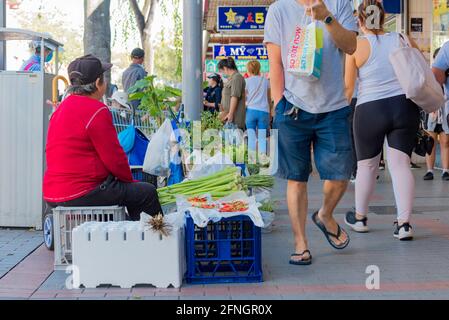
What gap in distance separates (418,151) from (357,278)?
4043 mm

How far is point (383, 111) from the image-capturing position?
6473mm

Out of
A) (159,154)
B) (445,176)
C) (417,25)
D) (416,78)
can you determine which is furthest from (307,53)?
(417,25)

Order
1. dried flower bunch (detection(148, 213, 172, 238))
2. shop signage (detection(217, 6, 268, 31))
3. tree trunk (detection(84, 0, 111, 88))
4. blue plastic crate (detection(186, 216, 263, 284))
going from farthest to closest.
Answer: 1. shop signage (detection(217, 6, 268, 31))
2. tree trunk (detection(84, 0, 111, 88))
3. blue plastic crate (detection(186, 216, 263, 284))
4. dried flower bunch (detection(148, 213, 172, 238))

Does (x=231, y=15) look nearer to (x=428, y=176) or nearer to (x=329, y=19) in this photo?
(x=428, y=176)

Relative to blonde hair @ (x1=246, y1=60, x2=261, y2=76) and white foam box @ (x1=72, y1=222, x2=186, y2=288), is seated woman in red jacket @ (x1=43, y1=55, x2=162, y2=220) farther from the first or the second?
blonde hair @ (x1=246, y1=60, x2=261, y2=76)

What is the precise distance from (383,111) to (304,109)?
1285 millimetres

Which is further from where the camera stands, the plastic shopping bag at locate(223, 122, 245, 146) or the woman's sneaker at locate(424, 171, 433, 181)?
the woman's sneaker at locate(424, 171, 433, 181)

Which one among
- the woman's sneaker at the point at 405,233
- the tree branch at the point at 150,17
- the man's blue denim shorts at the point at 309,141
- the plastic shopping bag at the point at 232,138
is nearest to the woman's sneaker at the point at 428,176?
the plastic shopping bag at the point at 232,138

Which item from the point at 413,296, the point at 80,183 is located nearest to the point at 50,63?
the point at 80,183

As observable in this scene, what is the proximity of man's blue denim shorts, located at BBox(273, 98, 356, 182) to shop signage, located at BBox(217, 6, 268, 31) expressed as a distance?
14.2m

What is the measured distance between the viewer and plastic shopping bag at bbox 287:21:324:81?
5203 millimetres

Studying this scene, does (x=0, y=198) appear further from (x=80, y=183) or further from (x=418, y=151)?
(x=418, y=151)

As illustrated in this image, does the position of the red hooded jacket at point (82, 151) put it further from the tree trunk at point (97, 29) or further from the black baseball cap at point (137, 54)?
the tree trunk at point (97, 29)

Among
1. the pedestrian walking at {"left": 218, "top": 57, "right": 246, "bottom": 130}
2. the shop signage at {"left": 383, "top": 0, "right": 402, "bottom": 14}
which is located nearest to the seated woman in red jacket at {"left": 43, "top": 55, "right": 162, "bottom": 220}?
the pedestrian walking at {"left": 218, "top": 57, "right": 246, "bottom": 130}
